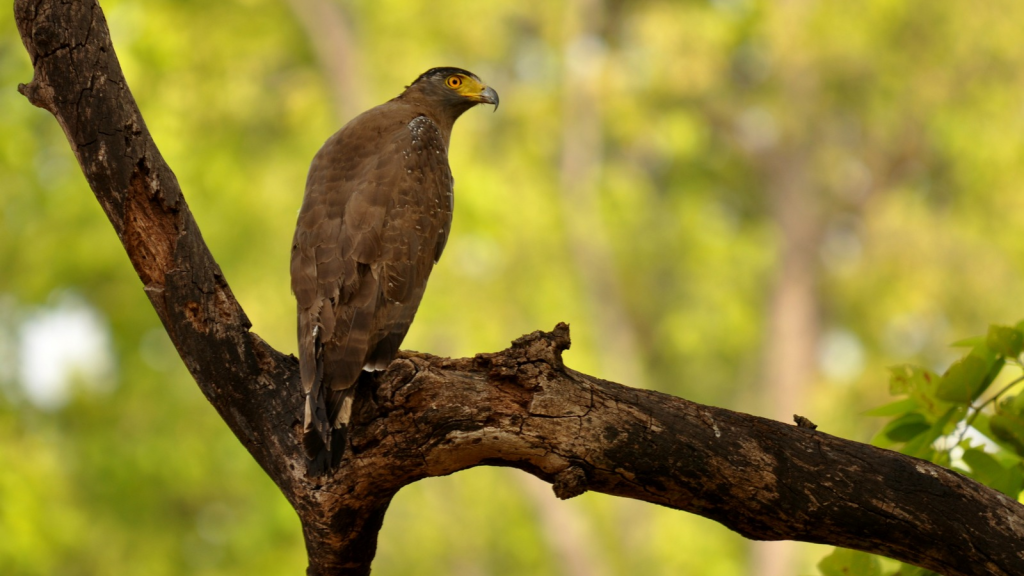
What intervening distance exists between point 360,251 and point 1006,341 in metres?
1.78

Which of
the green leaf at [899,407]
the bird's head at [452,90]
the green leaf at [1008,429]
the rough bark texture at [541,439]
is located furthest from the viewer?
the bird's head at [452,90]

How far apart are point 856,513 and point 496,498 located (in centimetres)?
1254

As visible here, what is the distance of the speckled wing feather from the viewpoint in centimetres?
274

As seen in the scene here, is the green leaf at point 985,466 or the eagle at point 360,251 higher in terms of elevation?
the eagle at point 360,251

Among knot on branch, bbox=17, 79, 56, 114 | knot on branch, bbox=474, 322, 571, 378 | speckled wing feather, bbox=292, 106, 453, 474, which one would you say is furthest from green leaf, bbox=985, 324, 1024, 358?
knot on branch, bbox=17, 79, 56, 114

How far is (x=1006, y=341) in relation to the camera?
261cm

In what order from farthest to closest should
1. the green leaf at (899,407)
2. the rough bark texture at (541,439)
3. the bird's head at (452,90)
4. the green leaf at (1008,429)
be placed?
the bird's head at (452,90), the green leaf at (899,407), the green leaf at (1008,429), the rough bark texture at (541,439)

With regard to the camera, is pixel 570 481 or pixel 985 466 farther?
pixel 985 466

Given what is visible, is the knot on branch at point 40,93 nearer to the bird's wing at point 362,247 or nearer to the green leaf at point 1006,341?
the bird's wing at point 362,247

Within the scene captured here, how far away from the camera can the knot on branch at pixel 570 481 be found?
101 inches

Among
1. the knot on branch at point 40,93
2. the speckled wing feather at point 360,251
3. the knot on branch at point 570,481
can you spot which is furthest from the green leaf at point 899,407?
the knot on branch at point 40,93

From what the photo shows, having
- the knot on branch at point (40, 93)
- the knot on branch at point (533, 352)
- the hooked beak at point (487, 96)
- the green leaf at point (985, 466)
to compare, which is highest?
the hooked beak at point (487, 96)

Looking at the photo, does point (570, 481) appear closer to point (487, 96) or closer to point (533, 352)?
point (533, 352)

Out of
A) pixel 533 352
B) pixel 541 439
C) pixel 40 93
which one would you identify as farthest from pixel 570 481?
pixel 40 93
